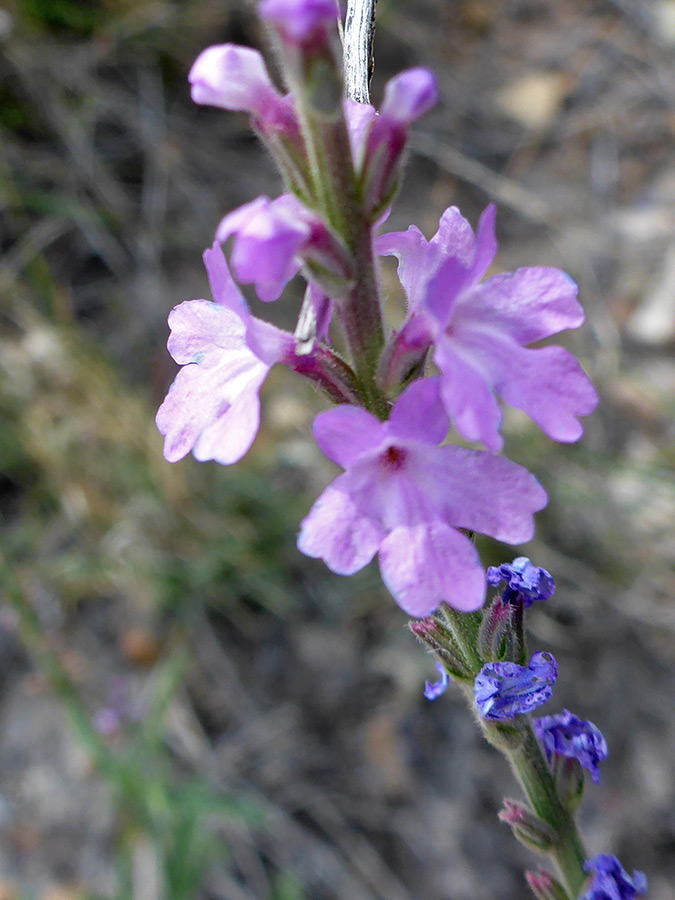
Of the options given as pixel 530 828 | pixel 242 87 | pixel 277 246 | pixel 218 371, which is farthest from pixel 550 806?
pixel 242 87

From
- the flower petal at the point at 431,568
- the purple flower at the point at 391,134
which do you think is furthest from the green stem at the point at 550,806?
the purple flower at the point at 391,134

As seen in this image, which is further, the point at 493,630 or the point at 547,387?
the point at 493,630

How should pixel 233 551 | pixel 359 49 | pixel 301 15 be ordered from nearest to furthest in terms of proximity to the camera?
pixel 301 15, pixel 359 49, pixel 233 551

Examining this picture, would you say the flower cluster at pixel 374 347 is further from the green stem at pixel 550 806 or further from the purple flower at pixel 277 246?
the green stem at pixel 550 806

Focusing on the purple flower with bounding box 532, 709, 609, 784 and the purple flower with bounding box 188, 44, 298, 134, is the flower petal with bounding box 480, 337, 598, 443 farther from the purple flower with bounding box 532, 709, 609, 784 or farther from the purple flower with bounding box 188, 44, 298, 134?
the purple flower with bounding box 532, 709, 609, 784

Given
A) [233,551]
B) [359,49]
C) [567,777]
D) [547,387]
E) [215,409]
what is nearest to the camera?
[547,387]

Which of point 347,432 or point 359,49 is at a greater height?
point 359,49

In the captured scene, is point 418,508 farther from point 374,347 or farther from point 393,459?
point 374,347

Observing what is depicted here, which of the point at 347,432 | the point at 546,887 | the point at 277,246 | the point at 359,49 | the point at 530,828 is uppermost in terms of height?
the point at 359,49

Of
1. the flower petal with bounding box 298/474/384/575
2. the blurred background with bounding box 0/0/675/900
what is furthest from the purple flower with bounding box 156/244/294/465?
the blurred background with bounding box 0/0/675/900
